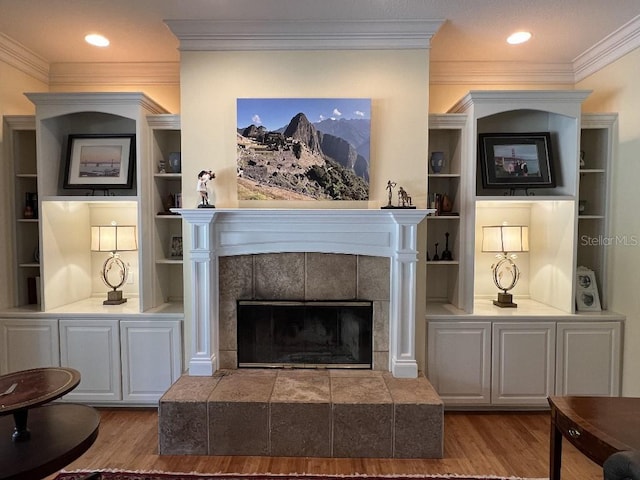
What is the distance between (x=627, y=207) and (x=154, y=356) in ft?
13.0

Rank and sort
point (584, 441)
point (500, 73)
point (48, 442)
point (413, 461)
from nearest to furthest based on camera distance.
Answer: point (584, 441), point (48, 442), point (413, 461), point (500, 73)

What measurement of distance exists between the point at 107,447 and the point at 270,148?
2.43 meters

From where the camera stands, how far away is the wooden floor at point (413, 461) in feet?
7.81

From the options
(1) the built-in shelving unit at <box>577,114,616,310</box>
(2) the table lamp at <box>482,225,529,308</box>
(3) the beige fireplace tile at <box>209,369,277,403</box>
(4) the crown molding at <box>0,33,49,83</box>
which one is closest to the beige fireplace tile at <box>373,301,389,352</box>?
(3) the beige fireplace tile at <box>209,369,277,403</box>

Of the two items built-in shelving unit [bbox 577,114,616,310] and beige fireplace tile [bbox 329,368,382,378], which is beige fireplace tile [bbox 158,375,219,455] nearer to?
beige fireplace tile [bbox 329,368,382,378]

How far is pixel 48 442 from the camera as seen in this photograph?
1.81m

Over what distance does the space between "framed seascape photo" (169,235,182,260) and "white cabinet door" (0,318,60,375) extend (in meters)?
1.04

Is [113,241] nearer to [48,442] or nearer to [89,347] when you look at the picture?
[89,347]

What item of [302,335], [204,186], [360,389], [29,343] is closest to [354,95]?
[204,186]

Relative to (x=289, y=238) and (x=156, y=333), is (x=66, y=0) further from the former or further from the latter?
(x=156, y=333)

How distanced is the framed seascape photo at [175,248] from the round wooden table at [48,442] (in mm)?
1602

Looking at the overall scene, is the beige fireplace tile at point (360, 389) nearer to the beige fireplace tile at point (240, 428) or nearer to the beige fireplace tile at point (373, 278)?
the beige fireplace tile at point (240, 428)

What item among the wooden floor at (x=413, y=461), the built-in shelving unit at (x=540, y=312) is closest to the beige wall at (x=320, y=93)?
the built-in shelving unit at (x=540, y=312)

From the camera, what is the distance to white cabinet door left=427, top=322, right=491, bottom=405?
10.0 feet
